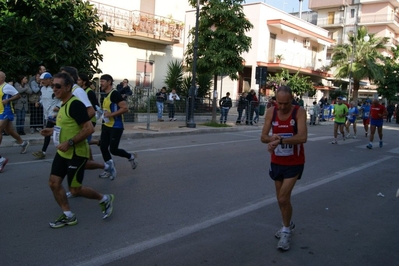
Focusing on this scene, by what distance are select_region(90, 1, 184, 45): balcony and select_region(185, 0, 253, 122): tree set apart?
3.17 m

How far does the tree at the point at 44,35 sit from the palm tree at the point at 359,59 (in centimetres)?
2827

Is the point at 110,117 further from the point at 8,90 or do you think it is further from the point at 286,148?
the point at 286,148

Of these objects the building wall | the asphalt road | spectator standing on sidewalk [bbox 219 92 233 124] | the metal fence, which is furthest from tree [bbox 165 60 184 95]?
the asphalt road

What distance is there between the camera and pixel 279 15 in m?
30.2

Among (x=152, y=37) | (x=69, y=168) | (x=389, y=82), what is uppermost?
(x=152, y=37)

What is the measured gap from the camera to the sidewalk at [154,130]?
10.8 meters

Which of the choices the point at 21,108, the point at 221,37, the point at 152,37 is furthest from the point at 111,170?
the point at 152,37

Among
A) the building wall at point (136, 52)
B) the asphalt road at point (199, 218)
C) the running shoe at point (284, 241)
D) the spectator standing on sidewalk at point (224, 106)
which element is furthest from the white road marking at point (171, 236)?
the building wall at point (136, 52)

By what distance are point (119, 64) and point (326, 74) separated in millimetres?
23991

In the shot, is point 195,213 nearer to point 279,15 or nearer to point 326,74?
point 279,15

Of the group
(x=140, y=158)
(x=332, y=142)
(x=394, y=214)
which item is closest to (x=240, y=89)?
(x=332, y=142)

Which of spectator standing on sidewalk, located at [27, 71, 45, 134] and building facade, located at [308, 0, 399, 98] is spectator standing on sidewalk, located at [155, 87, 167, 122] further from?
building facade, located at [308, 0, 399, 98]

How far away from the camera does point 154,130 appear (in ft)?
48.4

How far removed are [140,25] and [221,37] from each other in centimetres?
462
